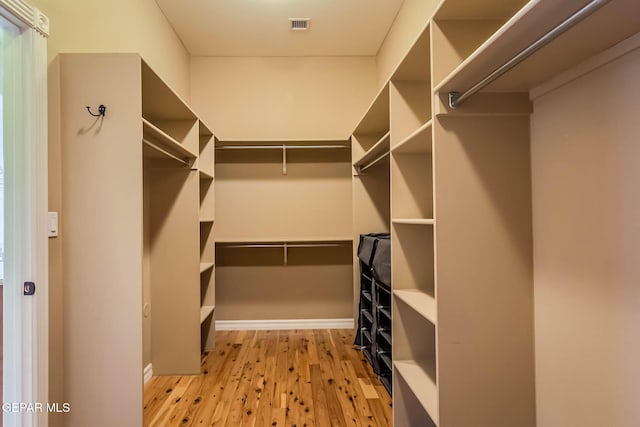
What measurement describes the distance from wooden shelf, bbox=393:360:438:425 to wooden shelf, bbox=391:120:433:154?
1.16 metres

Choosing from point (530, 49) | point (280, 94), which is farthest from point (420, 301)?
point (280, 94)

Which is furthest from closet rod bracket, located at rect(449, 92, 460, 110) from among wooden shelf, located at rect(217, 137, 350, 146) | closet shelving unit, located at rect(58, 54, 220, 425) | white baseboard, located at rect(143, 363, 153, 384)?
white baseboard, located at rect(143, 363, 153, 384)

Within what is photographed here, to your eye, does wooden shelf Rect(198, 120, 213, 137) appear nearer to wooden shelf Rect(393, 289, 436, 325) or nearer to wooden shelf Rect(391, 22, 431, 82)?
wooden shelf Rect(391, 22, 431, 82)

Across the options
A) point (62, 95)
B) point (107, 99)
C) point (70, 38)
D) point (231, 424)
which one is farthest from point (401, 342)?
point (70, 38)

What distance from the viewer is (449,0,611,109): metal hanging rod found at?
0.74 meters

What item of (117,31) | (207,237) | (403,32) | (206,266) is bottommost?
(206,266)

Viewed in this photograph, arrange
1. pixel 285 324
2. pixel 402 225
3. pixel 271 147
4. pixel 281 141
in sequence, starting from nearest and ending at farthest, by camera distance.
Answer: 1. pixel 402 225
2. pixel 281 141
3. pixel 271 147
4. pixel 285 324

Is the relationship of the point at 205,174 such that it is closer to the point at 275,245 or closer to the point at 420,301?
the point at 275,245

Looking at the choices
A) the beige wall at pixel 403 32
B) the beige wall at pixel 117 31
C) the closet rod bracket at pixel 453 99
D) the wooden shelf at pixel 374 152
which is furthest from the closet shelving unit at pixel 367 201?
the beige wall at pixel 117 31

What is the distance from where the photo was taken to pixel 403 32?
2684 mm

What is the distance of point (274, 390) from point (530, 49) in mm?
2370

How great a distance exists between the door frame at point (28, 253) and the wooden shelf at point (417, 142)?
5.67 ft

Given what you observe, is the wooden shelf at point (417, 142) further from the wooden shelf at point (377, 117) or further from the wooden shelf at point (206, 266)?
the wooden shelf at point (206, 266)

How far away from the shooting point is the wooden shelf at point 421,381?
4.62ft
